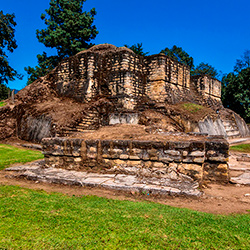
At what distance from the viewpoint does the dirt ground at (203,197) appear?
335 centimetres

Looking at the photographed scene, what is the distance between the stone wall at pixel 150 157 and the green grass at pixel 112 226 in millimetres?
1324

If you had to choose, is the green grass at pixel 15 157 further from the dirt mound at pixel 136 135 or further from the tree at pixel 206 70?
the tree at pixel 206 70

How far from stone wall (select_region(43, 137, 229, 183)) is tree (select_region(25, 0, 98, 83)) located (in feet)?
66.3

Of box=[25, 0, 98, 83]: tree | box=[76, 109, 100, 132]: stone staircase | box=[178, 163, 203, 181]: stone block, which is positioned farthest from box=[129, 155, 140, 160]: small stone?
box=[25, 0, 98, 83]: tree

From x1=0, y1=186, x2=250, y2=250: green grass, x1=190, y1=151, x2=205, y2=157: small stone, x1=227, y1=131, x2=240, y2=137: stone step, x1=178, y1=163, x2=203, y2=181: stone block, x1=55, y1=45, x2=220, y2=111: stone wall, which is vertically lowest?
x1=0, y1=186, x2=250, y2=250: green grass

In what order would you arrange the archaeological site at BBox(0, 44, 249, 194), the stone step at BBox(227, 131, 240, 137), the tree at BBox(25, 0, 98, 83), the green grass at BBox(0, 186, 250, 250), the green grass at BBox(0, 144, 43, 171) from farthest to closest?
the tree at BBox(25, 0, 98, 83) → the stone step at BBox(227, 131, 240, 137) → the green grass at BBox(0, 144, 43, 171) → the archaeological site at BBox(0, 44, 249, 194) → the green grass at BBox(0, 186, 250, 250)

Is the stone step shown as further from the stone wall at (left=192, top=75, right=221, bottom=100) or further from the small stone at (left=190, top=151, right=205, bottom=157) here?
the small stone at (left=190, top=151, right=205, bottom=157)

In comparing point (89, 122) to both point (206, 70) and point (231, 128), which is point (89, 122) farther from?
point (206, 70)

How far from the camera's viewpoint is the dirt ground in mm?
3352

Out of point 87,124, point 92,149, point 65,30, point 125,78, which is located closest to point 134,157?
point 92,149

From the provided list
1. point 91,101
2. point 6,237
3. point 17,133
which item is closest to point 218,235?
point 6,237

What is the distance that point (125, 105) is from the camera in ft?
40.2

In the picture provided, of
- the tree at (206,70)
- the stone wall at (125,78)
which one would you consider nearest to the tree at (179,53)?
the tree at (206,70)

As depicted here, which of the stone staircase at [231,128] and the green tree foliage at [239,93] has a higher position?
the green tree foliage at [239,93]
